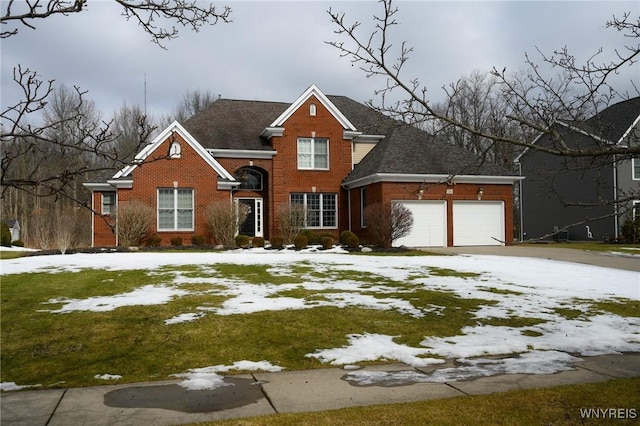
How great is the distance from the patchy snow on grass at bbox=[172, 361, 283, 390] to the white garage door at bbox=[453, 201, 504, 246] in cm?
2019

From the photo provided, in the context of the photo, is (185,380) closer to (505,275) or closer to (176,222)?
(505,275)

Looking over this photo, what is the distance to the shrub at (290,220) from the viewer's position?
82.8 feet

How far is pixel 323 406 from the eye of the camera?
495 centimetres

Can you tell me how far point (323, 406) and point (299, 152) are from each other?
939 inches

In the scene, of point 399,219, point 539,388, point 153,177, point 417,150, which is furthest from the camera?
point 417,150

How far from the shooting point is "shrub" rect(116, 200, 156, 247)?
22.2 meters

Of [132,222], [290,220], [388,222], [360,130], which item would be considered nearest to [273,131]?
[360,130]

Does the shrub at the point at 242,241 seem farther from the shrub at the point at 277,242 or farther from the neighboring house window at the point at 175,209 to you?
the neighboring house window at the point at 175,209

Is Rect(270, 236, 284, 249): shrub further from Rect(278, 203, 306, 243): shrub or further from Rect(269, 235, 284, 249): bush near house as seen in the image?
Rect(278, 203, 306, 243): shrub

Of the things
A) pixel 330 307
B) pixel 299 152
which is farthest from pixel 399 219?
pixel 330 307

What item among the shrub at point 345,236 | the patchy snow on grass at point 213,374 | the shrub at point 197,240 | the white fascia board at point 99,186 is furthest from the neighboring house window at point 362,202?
the patchy snow on grass at point 213,374

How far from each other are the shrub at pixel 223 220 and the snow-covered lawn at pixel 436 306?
20.7 feet

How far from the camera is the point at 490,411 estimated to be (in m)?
4.74

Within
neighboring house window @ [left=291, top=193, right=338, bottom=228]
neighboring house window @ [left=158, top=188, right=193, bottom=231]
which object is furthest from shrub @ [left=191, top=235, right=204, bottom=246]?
neighboring house window @ [left=291, top=193, right=338, bottom=228]
